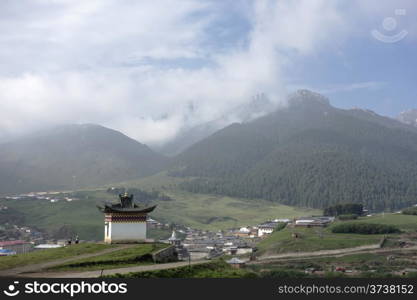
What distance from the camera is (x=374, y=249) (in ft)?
387

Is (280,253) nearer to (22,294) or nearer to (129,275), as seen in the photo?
(129,275)

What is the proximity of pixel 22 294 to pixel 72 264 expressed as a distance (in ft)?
41.4

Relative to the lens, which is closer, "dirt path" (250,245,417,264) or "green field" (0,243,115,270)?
"green field" (0,243,115,270)

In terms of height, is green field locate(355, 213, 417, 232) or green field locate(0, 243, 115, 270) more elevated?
green field locate(0, 243, 115, 270)

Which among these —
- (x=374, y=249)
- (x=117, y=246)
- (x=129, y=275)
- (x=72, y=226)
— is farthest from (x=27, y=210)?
(x=129, y=275)

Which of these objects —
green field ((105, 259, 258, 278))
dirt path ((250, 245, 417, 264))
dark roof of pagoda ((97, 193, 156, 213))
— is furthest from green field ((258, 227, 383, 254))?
green field ((105, 259, 258, 278))

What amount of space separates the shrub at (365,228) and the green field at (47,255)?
94346 millimetres

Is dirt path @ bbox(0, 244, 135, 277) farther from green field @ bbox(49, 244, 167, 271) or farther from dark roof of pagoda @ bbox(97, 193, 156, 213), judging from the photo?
dark roof of pagoda @ bbox(97, 193, 156, 213)

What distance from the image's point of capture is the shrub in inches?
5143

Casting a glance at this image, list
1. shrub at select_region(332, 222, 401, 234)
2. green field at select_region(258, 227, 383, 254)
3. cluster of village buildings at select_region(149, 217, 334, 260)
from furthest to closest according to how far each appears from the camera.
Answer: cluster of village buildings at select_region(149, 217, 334, 260) → shrub at select_region(332, 222, 401, 234) → green field at select_region(258, 227, 383, 254)

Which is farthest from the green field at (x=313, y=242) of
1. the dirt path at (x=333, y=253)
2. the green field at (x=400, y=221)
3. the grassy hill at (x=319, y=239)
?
the green field at (x=400, y=221)

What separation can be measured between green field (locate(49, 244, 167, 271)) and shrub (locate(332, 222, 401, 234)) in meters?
94.2

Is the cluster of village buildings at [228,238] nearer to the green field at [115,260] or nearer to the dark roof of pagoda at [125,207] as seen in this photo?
the dark roof of pagoda at [125,207]

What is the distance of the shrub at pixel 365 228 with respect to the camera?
429 ft
